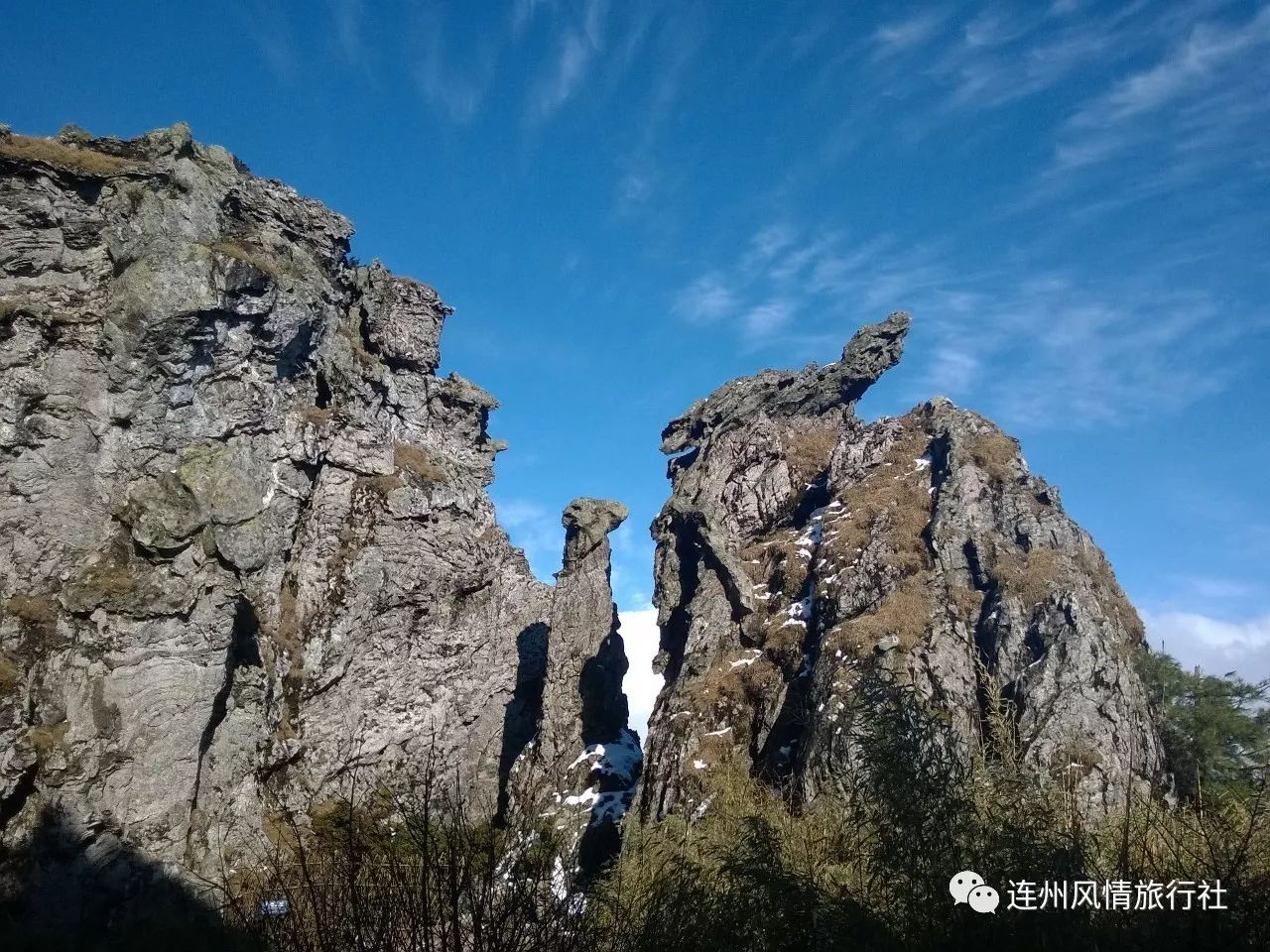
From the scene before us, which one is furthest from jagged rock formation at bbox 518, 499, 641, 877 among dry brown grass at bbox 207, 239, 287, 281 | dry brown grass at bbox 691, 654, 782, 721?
dry brown grass at bbox 207, 239, 287, 281

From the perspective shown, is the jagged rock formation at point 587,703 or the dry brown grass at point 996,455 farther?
the dry brown grass at point 996,455

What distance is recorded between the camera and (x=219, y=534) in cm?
2908

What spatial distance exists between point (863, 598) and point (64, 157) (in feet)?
106

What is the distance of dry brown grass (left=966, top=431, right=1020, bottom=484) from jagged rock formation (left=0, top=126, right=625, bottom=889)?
54.9 feet

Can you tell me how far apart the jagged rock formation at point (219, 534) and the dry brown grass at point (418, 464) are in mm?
183

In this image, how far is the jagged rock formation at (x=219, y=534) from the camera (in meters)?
24.5

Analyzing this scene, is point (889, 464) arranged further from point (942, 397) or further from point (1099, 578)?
point (1099, 578)

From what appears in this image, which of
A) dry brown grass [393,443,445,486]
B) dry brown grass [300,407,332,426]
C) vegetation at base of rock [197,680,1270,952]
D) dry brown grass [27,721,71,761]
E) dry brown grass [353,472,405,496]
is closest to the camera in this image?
vegetation at base of rock [197,680,1270,952]

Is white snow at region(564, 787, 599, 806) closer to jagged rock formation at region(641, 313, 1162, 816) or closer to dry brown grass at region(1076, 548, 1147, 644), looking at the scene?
jagged rock formation at region(641, 313, 1162, 816)

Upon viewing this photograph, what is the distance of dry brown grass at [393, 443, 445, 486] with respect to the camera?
122ft

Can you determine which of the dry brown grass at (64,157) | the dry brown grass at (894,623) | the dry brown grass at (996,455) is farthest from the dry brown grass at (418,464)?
the dry brown grass at (996,455)

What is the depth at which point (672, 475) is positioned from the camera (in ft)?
142

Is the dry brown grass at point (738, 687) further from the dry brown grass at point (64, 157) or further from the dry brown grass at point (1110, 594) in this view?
the dry brown grass at point (64, 157)

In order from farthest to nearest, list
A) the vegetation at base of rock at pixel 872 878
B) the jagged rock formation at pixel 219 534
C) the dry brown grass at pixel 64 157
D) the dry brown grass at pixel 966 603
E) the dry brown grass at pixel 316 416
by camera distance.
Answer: the dry brown grass at pixel 316 416
the dry brown grass at pixel 64 157
the dry brown grass at pixel 966 603
the jagged rock formation at pixel 219 534
the vegetation at base of rock at pixel 872 878
